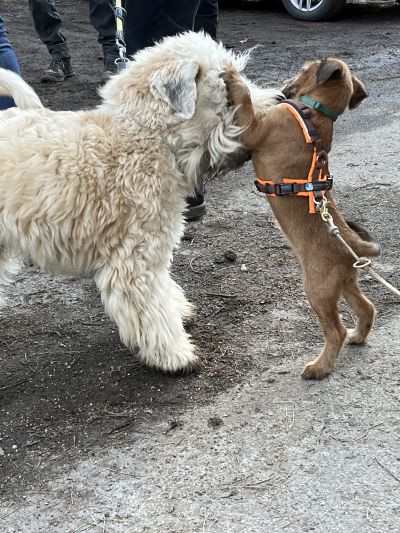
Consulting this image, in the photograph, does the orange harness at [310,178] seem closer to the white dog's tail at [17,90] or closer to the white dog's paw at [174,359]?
the white dog's paw at [174,359]

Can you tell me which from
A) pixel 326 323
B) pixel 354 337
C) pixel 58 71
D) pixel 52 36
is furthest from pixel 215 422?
pixel 52 36

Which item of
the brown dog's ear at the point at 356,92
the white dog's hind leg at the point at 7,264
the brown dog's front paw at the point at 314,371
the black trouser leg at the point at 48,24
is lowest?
the brown dog's front paw at the point at 314,371

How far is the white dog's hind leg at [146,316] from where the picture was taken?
10.7ft

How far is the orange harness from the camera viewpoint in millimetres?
3035

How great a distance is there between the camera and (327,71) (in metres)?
3.05

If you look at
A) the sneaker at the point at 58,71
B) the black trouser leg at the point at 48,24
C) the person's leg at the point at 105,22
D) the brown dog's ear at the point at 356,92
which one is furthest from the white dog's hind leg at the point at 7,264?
the black trouser leg at the point at 48,24

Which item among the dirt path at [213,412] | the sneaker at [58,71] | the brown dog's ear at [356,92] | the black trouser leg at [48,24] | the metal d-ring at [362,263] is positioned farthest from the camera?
the black trouser leg at [48,24]

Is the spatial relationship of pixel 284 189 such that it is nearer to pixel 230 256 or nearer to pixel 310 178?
pixel 310 178

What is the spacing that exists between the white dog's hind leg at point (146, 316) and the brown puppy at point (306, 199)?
65 cm

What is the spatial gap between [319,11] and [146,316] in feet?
29.6

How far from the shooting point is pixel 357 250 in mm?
3092

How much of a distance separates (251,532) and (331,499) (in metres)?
0.35

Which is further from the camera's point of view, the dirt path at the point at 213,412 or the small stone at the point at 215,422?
the small stone at the point at 215,422

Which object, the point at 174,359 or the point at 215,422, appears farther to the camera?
the point at 174,359
